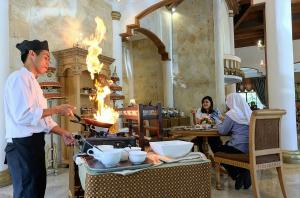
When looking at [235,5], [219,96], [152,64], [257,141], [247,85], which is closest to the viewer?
[257,141]

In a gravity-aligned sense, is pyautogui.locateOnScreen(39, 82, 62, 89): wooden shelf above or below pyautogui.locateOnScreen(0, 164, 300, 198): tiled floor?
above

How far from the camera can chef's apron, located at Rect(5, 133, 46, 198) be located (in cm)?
178

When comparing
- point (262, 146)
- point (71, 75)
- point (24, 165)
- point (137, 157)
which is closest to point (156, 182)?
point (137, 157)

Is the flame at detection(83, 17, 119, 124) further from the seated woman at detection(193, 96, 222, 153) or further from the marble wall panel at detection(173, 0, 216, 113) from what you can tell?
the marble wall panel at detection(173, 0, 216, 113)

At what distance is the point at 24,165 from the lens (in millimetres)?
1782

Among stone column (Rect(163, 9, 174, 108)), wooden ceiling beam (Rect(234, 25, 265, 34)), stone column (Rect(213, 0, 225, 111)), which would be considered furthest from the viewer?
wooden ceiling beam (Rect(234, 25, 265, 34))

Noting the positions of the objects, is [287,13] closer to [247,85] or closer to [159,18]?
[159,18]

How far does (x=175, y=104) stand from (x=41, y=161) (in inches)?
275

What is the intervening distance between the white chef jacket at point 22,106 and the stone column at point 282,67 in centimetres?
425

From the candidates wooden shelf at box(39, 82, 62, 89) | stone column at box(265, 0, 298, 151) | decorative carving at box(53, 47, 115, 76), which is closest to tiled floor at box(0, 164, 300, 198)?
stone column at box(265, 0, 298, 151)

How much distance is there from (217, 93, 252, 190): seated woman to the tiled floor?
175 millimetres

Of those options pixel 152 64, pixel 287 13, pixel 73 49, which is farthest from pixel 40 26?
pixel 152 64

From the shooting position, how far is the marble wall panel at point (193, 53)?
8016mm

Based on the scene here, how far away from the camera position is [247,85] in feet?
58.6
